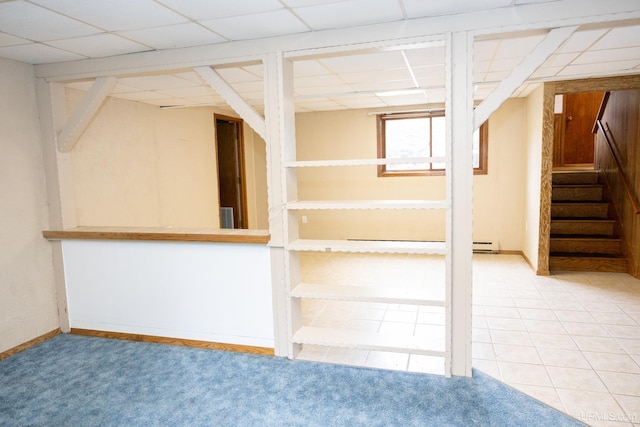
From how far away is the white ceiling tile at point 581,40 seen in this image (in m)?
3.08

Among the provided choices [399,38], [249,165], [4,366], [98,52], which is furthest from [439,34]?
[249,165]

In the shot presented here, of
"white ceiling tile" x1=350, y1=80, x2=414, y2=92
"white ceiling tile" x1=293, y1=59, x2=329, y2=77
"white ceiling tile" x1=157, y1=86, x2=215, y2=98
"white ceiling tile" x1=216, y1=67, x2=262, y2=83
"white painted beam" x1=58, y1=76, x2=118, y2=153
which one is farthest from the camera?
"white ceiling tile" x1=350, y1=80, x2=414, y2=92

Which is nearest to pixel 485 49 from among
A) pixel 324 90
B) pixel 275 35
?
pixel 275 35

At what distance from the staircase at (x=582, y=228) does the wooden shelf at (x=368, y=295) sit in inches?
135

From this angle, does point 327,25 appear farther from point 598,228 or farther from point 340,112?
point 598,228

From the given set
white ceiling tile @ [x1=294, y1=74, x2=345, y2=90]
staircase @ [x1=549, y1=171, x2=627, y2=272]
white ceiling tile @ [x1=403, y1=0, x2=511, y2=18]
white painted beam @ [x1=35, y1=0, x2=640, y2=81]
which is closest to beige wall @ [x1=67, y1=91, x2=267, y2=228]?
white painted beam @ [x1=35, y1=0, x2=640, y2=81]

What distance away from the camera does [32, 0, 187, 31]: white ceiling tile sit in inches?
91.1

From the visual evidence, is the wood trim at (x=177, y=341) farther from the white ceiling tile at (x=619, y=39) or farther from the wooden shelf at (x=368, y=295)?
the white ceiling tile at (x=619, y=39)

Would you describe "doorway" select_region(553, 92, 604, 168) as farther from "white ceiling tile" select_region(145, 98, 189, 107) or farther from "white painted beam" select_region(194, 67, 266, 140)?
"white painted beam" select_region(194, 67, 266, 140)

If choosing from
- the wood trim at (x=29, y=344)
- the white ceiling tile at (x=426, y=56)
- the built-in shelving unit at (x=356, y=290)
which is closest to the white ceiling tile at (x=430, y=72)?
the white ceiling tile at (x=426, y=56)

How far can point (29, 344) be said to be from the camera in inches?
139

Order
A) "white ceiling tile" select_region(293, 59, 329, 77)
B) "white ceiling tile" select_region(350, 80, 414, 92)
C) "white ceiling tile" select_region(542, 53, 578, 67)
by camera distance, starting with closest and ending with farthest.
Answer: "white ceiling tile" select_region(293, 59, 329, 77) → "white ceiling tile" select_region(542, 53, 578, 67) → "white ceiling tile" select_region(350, 80, 414, 92)

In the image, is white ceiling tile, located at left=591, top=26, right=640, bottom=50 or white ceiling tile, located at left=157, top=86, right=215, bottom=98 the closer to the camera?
white ceiling tile, located at left=591, top=26, right=640, bottom=50

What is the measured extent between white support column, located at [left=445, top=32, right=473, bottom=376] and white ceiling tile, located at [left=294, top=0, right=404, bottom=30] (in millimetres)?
433
